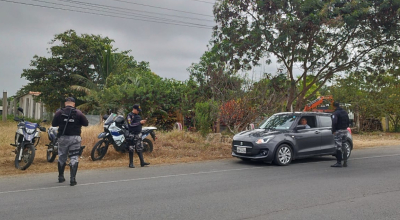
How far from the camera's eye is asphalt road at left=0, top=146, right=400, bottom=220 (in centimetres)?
534

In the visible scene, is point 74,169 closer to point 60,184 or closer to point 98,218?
point 60,184

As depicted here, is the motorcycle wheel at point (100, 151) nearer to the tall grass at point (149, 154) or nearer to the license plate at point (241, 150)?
the tall grass at point (149, 154)

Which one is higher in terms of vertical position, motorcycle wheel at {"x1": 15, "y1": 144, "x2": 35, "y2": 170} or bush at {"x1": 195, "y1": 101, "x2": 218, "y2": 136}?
bush at {"x1": 195, "y1": 101, "x2": 218, "y2": 136}

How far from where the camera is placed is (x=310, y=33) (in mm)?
12766

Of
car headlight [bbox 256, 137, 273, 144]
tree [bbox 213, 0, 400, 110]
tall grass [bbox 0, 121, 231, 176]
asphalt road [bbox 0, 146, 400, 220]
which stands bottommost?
asphalt road [bbox 0, 146, 400, 220]

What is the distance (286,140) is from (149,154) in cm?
440

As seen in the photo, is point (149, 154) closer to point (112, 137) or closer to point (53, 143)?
point (112, 137)

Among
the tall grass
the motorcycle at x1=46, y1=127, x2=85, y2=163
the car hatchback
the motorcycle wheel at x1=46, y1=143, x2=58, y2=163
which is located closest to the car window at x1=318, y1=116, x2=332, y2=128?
the car hatchback

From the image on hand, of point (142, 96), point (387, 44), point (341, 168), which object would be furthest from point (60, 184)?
point (387, 44)

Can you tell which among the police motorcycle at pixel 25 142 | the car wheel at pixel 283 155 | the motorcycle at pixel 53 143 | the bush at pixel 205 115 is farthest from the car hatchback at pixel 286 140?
the police motorcycle at pixel 25 142

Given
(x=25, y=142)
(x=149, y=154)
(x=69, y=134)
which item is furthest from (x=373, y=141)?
(x=25, y=142)

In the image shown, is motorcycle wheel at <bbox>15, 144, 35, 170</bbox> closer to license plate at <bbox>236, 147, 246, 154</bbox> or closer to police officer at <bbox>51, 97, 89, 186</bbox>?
police officer at <bbox>51, 97, 89, 186</bbox>

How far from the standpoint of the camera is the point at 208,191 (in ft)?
22.5

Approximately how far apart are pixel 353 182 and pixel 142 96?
11.6 m
